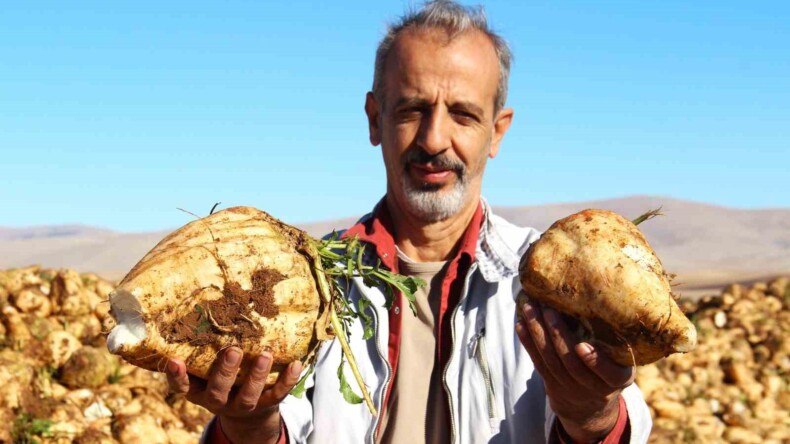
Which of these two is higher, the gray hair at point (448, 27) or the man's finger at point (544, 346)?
the gray hair at point (448, 27)

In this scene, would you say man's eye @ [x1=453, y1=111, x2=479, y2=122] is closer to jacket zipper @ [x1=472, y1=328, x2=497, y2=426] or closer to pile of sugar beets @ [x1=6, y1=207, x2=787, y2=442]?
pile of sugar beets @ [x1=6, y1=207, x2=787, y2=442]

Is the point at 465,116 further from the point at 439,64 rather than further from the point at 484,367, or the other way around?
the point at 484,367

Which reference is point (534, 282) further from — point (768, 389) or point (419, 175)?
point (768, 389)

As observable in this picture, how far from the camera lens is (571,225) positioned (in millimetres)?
3879

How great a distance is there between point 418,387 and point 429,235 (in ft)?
2.85

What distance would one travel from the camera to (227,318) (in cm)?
340

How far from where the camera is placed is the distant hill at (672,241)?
76250 mm

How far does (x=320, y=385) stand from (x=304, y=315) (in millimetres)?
848

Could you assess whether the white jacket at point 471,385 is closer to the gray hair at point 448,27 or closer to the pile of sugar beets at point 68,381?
the gray hair at point 448,27

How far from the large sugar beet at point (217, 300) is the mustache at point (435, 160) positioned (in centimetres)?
124

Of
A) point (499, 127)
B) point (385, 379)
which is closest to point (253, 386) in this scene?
point (385, 379)

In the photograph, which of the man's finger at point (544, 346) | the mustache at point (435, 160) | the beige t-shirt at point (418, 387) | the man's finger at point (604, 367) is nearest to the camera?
the man's finger at point (604, 367)

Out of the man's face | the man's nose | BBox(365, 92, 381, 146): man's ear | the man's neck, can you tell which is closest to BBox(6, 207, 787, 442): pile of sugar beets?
the man's neck

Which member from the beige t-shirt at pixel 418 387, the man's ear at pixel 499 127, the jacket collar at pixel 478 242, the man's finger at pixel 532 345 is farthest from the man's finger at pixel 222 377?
the man's ear at pixel 499 127
